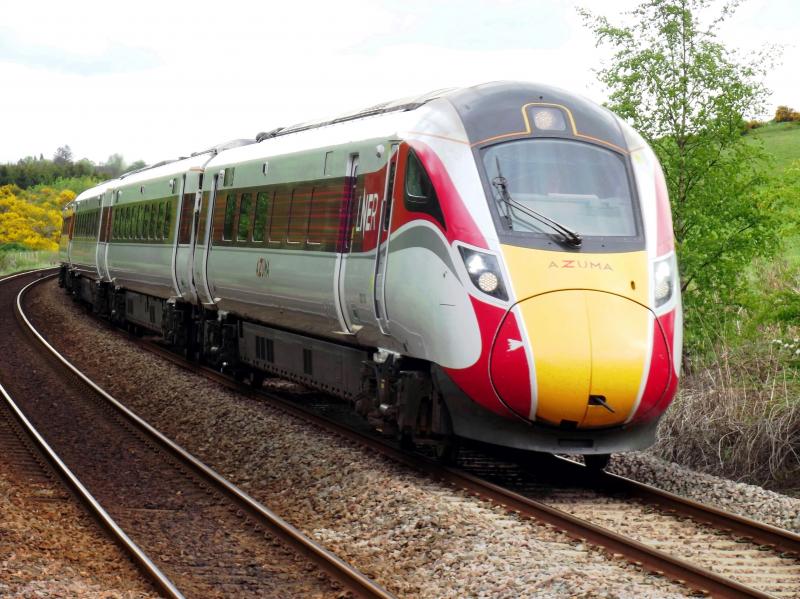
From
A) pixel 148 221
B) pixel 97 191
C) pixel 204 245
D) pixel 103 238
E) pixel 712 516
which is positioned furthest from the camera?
pixel 97 191

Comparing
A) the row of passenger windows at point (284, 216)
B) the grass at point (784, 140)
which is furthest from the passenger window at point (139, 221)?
the grass at point (784, 140)

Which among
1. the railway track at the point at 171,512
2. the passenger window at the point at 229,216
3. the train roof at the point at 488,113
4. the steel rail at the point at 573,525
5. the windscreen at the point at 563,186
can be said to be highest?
the train roof at the point at 488,113

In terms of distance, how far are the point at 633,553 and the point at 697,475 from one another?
276 cm

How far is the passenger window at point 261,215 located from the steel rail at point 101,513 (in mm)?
3400

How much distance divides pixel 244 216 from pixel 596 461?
20.8ft

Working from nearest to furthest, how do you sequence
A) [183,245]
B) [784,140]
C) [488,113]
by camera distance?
1. [488,113]
2. [183,245]
3. [784,140]

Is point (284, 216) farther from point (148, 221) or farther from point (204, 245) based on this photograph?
point (148, 221)

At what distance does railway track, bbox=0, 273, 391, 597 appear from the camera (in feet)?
23.7

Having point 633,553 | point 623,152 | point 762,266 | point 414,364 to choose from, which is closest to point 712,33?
point 762,266

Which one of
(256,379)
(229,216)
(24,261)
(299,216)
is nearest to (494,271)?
(299,216)

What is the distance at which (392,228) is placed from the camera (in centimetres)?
955

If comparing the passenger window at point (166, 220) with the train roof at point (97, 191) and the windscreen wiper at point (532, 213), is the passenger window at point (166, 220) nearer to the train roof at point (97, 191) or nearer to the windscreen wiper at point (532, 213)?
the train roof at point (97, 191)

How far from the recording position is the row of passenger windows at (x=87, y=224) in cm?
2720

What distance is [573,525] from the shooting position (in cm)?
761
